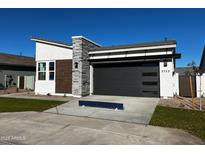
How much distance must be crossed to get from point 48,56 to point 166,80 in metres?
10.4

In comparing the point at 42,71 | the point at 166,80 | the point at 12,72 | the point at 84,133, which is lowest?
the point at 84,133

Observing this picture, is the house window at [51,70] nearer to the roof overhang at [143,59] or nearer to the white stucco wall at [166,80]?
the roof overhang at [143,59]

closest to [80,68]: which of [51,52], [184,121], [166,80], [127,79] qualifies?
[51,52]

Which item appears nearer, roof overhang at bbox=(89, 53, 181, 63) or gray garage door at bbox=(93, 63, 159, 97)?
roof overhang at bbox=(89, 53, 181, 63)

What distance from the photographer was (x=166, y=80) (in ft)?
38.7

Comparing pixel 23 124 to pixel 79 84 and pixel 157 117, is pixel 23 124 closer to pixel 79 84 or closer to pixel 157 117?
pixel 157 117

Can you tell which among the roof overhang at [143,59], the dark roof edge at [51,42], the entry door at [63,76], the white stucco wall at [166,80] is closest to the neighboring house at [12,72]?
the dark roof edge at [51,42]

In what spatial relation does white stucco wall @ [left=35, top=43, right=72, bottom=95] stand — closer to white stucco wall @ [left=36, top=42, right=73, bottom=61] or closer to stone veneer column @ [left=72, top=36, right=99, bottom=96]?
white stucco wall @ [left=36, top=42, right=73, bottom=61]

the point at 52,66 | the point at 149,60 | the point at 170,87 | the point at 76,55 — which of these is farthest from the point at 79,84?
the point at 170,87

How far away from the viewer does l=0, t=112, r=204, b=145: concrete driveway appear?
167 inches

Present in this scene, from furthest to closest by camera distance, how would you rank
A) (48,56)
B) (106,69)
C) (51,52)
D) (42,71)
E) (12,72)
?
(12,72), (42,71), (48,56), (51,52), (106,69)

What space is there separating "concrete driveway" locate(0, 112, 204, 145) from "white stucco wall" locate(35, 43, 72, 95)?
8245 millimetres

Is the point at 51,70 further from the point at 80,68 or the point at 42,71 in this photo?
the point at 80,68

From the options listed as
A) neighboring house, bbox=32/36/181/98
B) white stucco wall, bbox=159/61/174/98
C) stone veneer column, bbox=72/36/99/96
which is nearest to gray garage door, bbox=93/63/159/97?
neighboring house, bbox=32/36/181/98
